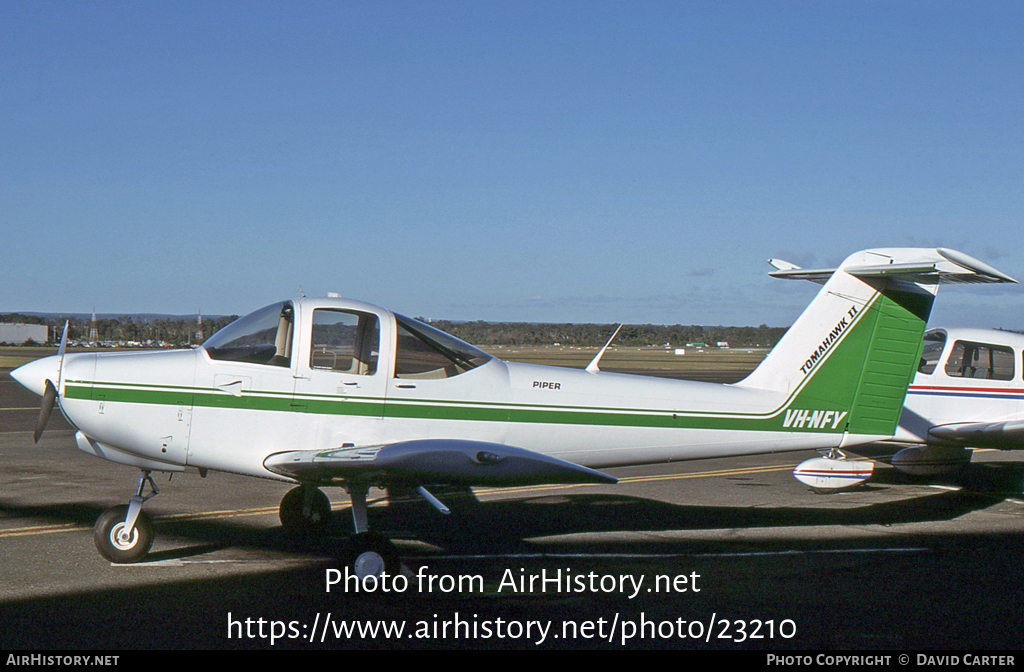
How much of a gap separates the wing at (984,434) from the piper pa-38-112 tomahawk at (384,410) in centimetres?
325

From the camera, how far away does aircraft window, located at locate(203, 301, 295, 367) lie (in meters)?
6.68

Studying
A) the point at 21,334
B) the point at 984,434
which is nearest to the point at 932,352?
the point at 984,434

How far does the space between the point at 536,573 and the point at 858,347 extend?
13.4 ft

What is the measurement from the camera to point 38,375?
6359mm

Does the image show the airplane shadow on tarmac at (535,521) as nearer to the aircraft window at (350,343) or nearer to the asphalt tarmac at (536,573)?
the asphalt tarmac at (536,573)

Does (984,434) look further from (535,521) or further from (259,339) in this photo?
(259,339)

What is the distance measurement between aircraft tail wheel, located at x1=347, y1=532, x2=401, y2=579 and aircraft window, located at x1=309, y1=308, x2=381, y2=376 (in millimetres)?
1335

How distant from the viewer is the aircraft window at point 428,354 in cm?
688

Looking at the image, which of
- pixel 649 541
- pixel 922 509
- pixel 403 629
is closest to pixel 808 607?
pixel 649 541

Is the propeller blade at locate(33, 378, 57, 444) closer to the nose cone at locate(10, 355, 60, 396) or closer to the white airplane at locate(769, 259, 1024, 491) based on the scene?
the nose cone at locate(10, 355, 60, 396)

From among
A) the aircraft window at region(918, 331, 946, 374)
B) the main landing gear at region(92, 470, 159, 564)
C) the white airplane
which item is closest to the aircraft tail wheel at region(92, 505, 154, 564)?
the main landing gear at region(92, 470, 159, 564)

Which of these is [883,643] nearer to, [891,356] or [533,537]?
[533,537]

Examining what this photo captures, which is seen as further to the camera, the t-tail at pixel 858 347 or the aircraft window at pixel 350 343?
the t-tail at pixel 858 347

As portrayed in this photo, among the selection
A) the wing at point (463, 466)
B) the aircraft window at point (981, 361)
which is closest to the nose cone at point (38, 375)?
the wing at point (463, 466)
